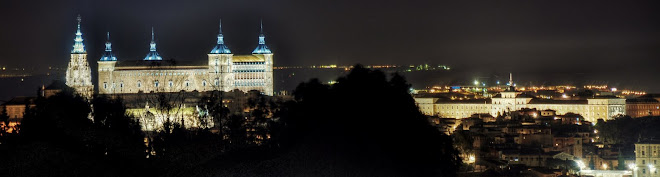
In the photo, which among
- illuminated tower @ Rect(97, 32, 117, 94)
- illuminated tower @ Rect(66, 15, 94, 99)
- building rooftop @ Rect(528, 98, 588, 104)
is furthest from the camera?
building rooftop @ Rect(528, 98, 588, 104)

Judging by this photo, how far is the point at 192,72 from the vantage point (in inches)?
2815

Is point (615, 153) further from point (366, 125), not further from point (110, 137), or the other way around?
point (110, 137)

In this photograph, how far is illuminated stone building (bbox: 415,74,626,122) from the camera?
6819 cm

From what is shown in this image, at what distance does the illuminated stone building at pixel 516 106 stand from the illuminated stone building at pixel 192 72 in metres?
12.4

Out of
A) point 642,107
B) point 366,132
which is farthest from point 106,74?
point 366,132

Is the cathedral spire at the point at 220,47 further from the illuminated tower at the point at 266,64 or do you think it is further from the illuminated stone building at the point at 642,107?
the illuminated stone building at the point at 642,107

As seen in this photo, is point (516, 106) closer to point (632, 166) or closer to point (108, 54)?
point (108, 54)

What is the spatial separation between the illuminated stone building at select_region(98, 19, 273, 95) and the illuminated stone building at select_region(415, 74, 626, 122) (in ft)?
40.6

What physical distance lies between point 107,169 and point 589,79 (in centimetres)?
13340

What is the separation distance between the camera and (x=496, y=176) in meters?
28.0

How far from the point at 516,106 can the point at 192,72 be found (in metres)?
23.8

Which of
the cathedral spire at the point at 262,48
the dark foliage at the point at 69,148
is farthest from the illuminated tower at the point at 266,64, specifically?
the dark foliage at the point at 69,148

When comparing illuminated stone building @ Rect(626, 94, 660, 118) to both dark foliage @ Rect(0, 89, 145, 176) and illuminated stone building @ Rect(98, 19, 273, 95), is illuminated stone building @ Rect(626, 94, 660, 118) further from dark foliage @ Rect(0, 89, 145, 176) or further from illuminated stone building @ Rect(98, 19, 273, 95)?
dark foliage @ Rect(0, 89, 145, 176)

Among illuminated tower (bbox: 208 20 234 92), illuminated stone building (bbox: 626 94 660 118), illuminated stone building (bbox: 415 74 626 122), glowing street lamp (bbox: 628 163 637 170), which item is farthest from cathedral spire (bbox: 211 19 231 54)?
glowing street lamp (bbox: 628 163 637 170)
